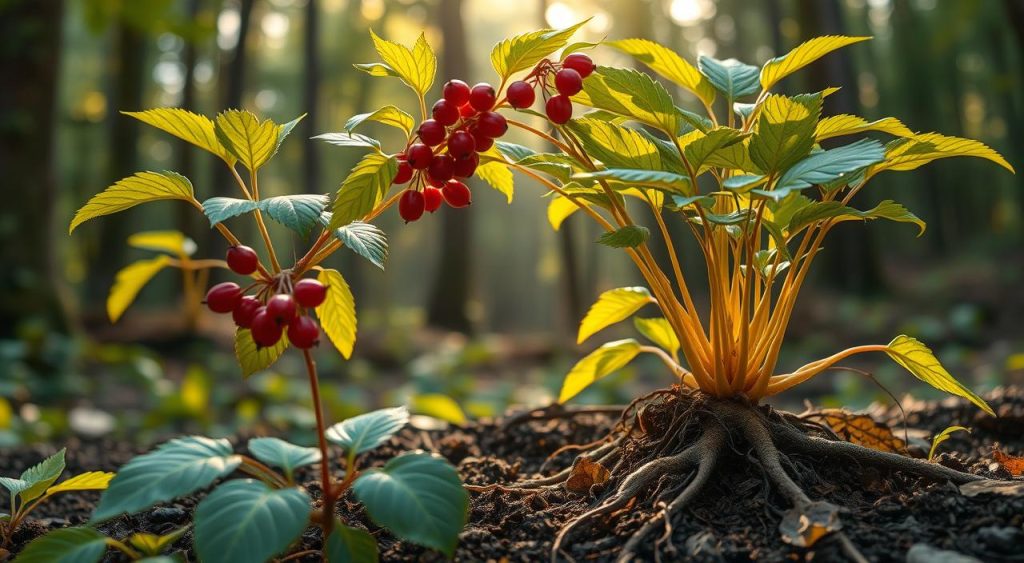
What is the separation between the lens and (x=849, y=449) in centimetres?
176

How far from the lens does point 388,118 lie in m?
1.59

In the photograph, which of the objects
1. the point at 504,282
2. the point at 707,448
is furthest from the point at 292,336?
the point at 504,282

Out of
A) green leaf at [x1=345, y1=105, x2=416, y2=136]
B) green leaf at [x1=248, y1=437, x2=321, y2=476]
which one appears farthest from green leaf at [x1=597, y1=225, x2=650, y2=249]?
green leaf at [x1=248, y1=437, x2=321, y2=476]

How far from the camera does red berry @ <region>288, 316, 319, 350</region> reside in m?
1.29

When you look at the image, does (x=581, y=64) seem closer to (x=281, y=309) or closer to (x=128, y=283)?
(x=281, y=309)

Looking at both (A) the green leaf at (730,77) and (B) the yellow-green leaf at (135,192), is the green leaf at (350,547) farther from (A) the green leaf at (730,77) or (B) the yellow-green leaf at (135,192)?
(A) the green leaf at (730,77)

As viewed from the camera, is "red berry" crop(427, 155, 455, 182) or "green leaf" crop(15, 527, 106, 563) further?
"red berry" crop(427, 155, 455, 182)

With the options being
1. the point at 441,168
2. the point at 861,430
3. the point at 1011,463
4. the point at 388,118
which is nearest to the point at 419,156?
the point at 441,168

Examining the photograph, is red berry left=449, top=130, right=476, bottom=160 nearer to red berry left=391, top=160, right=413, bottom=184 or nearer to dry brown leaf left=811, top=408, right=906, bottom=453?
red berry left=391, top=160, right=413, bottom=184

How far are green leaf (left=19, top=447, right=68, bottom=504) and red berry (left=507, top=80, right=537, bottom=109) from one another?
1.27 meters

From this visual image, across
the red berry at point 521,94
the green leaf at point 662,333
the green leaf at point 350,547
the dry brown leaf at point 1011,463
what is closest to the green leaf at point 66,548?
the green leaf at point 350,547

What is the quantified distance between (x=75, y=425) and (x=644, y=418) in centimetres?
400

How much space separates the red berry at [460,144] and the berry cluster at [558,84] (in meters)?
0.15

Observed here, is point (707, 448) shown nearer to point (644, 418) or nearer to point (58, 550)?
point (644, 418)
